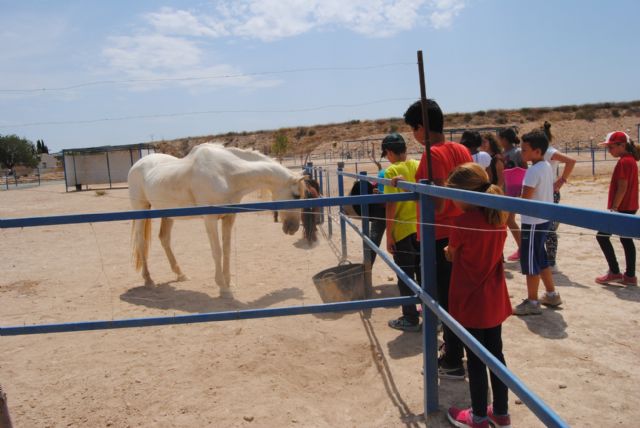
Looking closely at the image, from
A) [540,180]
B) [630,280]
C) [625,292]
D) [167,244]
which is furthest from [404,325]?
[167,244]

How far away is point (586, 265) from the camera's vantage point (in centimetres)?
557

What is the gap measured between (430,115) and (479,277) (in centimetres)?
125

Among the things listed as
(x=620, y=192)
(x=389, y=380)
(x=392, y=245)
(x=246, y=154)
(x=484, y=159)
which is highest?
(x=246, y=154)

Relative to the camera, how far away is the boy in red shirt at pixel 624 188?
4.58 meters

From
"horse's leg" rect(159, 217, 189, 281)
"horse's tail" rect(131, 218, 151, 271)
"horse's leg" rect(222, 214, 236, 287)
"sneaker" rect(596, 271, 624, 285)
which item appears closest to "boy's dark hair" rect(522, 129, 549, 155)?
"sneaker" rect(596, 271, 624, 285)

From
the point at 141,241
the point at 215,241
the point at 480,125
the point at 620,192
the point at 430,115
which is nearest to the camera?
the point at 430,115

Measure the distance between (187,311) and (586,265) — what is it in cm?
501

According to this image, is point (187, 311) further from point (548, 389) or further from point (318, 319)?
point (548, 389)

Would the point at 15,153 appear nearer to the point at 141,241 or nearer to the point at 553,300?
the point at 141,241

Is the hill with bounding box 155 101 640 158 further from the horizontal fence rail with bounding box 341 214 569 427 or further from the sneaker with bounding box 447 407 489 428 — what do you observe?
the horizontal fence rail with bounding box 341 214 569 427

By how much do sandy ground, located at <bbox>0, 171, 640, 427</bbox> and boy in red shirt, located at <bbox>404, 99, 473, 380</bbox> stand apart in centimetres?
16

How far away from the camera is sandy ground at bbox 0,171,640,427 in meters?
2.70

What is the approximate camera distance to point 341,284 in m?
4.36

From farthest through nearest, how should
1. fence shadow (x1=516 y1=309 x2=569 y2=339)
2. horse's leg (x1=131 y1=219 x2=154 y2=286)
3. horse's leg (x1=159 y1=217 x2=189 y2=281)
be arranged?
horse's leg (x1=159 y1=217 x2=189 y2=281), horse's leg (x1=131 y1=219 x2=154 y2=286), fence shadow (x1=516 y1=309 x2=569 y2=339)
